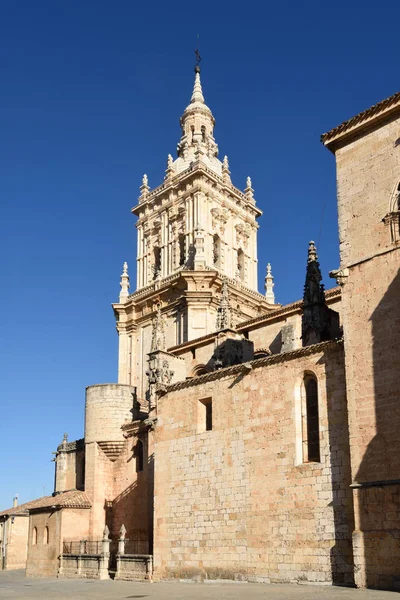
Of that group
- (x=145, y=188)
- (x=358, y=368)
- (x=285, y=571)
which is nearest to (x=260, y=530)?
(x=285, y=571)

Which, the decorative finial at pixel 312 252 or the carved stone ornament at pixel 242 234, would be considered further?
the carved stone ornament at pixel 242 234

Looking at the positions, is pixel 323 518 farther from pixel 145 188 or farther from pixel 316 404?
pixel 145 188

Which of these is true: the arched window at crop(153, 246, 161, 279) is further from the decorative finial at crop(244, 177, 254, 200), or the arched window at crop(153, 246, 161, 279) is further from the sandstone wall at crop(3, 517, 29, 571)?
A: the sandstone wall at crop(3, 517, 29, 571)

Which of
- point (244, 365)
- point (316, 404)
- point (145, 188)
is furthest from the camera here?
point (145, 188)

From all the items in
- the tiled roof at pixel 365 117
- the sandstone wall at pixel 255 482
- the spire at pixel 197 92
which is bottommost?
the sandstone wall at pixel 255 482

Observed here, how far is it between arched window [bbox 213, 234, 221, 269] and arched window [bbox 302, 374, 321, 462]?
23.6 meters

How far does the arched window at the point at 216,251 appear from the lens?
4344cm

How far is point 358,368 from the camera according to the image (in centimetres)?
1830

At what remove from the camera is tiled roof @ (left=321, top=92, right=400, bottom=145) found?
1927 centimetres

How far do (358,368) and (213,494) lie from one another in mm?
6615

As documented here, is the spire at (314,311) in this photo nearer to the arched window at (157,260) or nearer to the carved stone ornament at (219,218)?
the carved stone ornament at (219,218)

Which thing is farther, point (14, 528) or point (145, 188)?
point (145, 188)

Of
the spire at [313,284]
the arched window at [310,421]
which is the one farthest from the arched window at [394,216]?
the spire at [313,284]

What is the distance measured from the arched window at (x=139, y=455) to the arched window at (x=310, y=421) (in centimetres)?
1316
